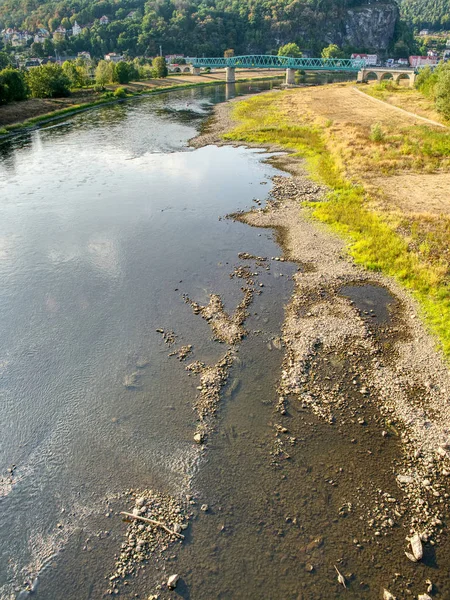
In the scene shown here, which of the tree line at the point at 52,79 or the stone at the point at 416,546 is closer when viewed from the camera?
the stone at the point at 416,546

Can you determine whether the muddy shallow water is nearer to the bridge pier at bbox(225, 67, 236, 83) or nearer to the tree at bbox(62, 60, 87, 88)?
the tree at bbox(62, 60, 87, 88)

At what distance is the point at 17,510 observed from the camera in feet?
45.2

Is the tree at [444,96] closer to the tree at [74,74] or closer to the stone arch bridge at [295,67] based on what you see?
the stone arch bridge at [295,67]

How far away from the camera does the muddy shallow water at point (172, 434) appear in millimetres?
12227

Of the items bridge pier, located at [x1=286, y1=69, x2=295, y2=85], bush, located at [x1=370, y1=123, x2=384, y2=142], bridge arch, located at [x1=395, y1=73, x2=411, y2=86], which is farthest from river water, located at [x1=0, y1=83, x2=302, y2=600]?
bridge arch, located at [x1=395, y1=73, x2=411, y2=86]

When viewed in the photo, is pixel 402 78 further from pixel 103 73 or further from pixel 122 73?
pixel 103 73

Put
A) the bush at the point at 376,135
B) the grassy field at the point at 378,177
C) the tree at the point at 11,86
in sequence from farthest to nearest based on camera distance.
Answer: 1. the tree at the point at 11,86
2. the bush at the point at 376,135
3. the grassy field at the point at 378,177

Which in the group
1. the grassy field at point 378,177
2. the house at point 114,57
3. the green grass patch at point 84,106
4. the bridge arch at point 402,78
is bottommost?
the grassy field at point 378,177

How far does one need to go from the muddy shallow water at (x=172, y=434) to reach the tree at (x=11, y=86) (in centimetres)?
5827

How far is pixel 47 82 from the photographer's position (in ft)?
291

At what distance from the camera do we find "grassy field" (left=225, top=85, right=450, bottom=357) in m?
25.7

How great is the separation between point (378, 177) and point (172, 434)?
35.9m

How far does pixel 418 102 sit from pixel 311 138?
46.2 meters

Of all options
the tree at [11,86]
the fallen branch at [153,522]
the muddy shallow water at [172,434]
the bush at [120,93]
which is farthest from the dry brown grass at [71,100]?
the fallen branch at [153,522]
